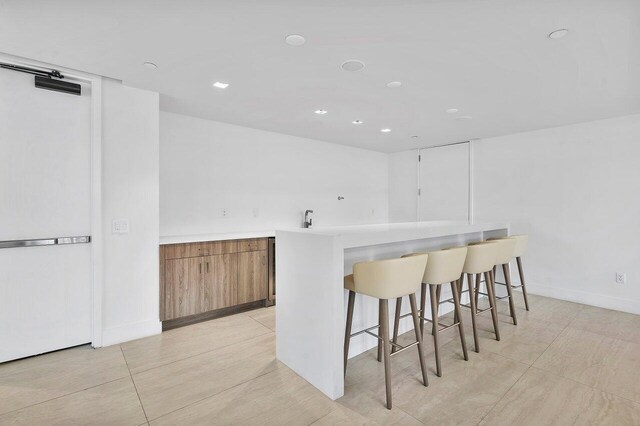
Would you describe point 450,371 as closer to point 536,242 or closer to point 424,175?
point 536,242

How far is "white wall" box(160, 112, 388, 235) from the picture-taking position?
3.82 meters

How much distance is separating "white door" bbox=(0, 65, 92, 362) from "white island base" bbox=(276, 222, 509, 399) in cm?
186

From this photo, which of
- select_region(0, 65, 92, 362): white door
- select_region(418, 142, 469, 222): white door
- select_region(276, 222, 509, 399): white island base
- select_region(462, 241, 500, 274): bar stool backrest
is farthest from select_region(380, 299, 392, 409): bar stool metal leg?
select_region(418, 142, 469, 222): white door

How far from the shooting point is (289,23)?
6.25 ft

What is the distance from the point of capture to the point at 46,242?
8.39ft

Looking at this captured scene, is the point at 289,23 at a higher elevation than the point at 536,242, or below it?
higher

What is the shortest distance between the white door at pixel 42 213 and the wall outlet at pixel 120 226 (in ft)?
0.67

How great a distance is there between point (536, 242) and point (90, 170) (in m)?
5.64

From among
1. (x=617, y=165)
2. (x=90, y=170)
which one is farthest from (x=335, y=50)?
(x=617, y=165)

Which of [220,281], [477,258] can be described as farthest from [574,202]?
[220,281]

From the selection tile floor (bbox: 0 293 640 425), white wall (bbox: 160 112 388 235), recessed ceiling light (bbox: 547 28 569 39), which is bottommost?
tile floor (bbox: 0 293 640 425)

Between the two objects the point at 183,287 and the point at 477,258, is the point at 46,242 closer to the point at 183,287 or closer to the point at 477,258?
the point at 183,287

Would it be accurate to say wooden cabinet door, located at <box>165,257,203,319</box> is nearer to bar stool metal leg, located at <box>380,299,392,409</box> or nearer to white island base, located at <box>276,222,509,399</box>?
white island base, located at <box>276,222,509,399</box>

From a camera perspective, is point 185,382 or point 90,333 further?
point 90,333
